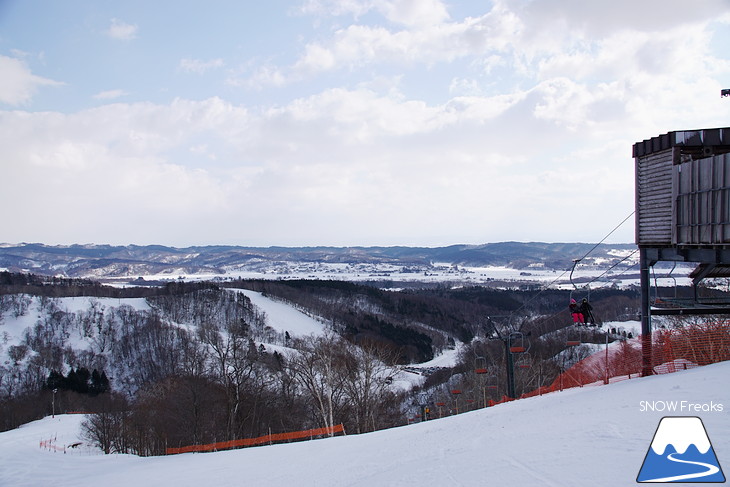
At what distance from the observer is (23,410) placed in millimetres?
63906

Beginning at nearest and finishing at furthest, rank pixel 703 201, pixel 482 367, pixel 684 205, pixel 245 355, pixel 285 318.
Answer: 1. pixel 703 201
2. pixel 684 205
3. pixel 245 355
4. pixel 482 367
5. pixel 285 318

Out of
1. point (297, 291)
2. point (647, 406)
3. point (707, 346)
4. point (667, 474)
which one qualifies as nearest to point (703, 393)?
point (647, 406)

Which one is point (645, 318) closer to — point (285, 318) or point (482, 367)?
point (482, 367)

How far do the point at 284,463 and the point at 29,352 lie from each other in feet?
364

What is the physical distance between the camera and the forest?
117 feet

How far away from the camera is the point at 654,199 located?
14578 millimetres

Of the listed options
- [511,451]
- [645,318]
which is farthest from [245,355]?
[511,451]

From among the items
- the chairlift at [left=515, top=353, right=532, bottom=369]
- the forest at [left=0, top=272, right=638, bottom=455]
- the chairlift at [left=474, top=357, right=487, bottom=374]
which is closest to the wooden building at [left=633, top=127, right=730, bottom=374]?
the forest at [left=0, top=272, right=638, bottom=455]

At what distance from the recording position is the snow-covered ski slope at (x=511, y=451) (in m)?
6.47

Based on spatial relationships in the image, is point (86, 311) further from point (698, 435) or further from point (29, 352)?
point (698, 435)

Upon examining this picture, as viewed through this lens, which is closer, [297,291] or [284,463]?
[284,463]

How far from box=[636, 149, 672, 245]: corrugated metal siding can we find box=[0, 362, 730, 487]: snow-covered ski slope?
438 centimetres

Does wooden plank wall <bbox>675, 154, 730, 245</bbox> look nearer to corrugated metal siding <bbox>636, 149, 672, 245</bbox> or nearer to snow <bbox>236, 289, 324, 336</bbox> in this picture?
corrugated metal siding <bbox>636, 149, 672, 245</bbox>

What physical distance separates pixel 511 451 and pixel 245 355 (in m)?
31.6
